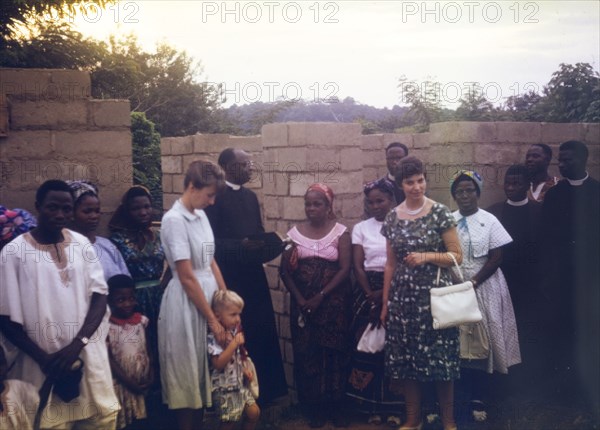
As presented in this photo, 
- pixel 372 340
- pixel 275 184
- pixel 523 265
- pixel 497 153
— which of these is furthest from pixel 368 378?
pixel 497 153

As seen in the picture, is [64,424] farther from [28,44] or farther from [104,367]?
[28,44]

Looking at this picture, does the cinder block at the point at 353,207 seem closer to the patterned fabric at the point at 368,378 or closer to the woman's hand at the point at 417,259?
the patterned fabric at the point at 368,378

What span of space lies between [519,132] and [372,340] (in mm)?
3119

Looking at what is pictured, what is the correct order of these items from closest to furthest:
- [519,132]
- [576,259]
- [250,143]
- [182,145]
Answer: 1. [576,259]
2. [519,132]
3. [250,143]
4. [182,145]

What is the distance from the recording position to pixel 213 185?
461 centimetres

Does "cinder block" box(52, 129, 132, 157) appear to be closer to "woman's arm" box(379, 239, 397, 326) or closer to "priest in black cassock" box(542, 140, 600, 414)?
"woman's arm" box(379, 239, 397, 326)

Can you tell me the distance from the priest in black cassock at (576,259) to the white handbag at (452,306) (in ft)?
4.84

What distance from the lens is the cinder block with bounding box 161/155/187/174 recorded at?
8211mm

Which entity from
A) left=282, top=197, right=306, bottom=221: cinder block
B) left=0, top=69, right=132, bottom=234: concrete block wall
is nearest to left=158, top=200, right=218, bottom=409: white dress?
left=0, top=69, right=132, bottom=234: concrete block wall

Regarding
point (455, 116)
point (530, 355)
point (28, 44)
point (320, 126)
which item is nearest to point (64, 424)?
point (320, 126)

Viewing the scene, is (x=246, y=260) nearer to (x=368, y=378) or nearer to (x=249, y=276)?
(x=249, y=276)

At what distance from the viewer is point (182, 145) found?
321 inches

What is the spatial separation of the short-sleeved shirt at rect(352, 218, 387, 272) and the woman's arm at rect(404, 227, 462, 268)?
0.53 meters

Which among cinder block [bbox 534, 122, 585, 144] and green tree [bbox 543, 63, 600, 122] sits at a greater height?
green tree [bbox 543, 63, 600, 122]
